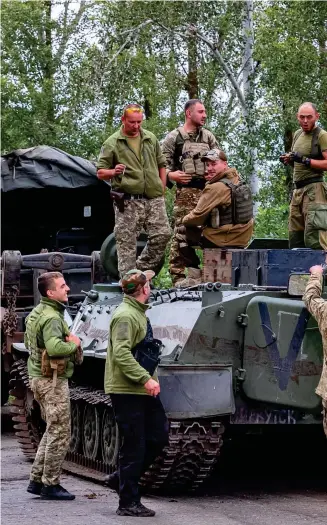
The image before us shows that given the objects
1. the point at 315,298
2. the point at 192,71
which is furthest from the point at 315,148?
the point at 192,71

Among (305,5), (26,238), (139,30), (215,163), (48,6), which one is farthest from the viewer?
(48,6)

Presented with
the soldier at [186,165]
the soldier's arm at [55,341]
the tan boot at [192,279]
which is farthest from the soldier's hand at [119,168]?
the soldier's arm at [55,341]

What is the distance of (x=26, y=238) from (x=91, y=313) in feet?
15.4

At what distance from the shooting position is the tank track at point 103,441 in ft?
33.7

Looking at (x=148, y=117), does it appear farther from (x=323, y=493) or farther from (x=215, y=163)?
(x=323, y=493)

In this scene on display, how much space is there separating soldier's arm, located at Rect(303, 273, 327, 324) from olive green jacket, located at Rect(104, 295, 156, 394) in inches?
47.0

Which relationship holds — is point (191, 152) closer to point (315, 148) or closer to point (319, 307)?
point (315, 148)

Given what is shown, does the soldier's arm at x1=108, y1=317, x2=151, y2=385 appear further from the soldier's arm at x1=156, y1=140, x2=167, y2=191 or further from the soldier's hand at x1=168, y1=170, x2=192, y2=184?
the soldier's hand at x1=168, y1=170, x2=192, y2=184

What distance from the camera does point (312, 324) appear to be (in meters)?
10.4

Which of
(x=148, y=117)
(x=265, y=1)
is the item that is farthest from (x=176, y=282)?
(x=148, y=117)

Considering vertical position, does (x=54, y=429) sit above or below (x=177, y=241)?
below

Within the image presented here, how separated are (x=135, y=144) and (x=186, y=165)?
0.76 metres

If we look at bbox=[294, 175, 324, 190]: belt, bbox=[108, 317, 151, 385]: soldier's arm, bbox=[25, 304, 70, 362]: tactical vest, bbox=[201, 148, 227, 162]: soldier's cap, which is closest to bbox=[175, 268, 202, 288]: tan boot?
bbox=[201, 148, 227, 162]: soldier's cap

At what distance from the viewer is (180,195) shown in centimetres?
1303
